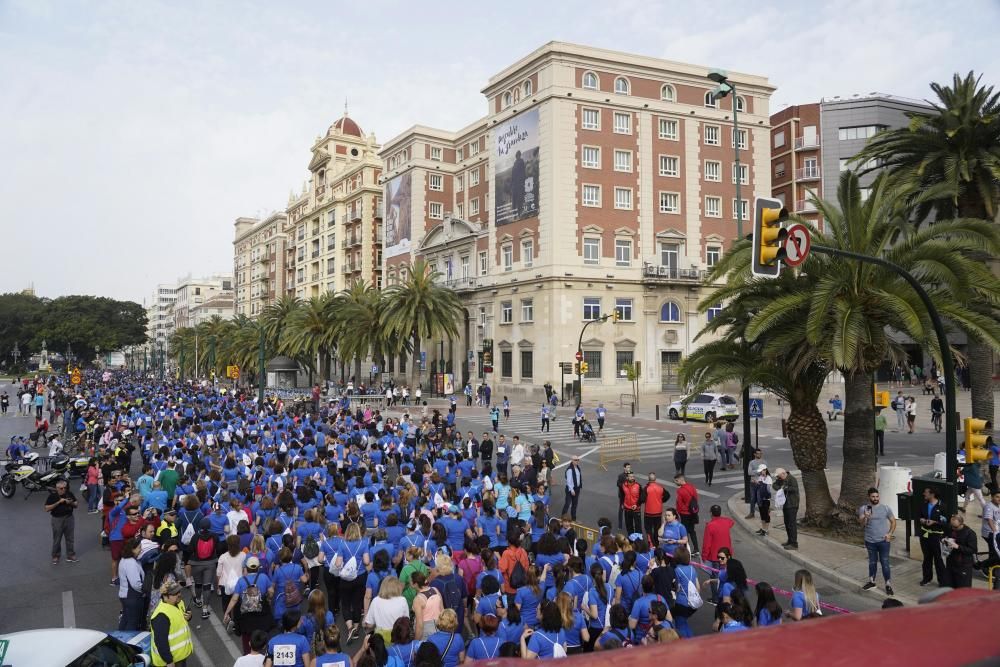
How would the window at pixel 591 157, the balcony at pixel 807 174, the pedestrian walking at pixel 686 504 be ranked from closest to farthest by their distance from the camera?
the pedestrian walking at pixel 686 504, the window at pixel 591 157, the balcony at pixel 807 174

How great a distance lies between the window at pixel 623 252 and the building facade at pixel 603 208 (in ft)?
0.30

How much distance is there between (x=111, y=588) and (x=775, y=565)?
11973 mm

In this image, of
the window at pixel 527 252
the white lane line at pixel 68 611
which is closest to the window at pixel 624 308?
the window at pixel 527 252

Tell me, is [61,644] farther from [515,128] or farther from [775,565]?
[515,128]

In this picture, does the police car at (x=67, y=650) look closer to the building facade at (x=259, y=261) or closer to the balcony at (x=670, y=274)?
the balcony at (x=670, y=274)

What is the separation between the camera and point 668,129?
52.8m

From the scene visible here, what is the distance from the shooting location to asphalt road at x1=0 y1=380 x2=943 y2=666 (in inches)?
376

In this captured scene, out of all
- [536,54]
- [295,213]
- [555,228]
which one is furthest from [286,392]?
[295,213]

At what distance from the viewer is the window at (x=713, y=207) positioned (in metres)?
53.7

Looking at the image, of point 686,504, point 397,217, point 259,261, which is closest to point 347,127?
point 397,217

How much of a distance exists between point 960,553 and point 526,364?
4242 cm

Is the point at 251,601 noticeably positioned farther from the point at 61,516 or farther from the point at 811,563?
the point at 811,563

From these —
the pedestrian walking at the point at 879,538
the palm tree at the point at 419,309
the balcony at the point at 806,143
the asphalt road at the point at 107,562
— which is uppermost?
the balcony at the point at 806,143

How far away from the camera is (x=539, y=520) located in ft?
36.2
